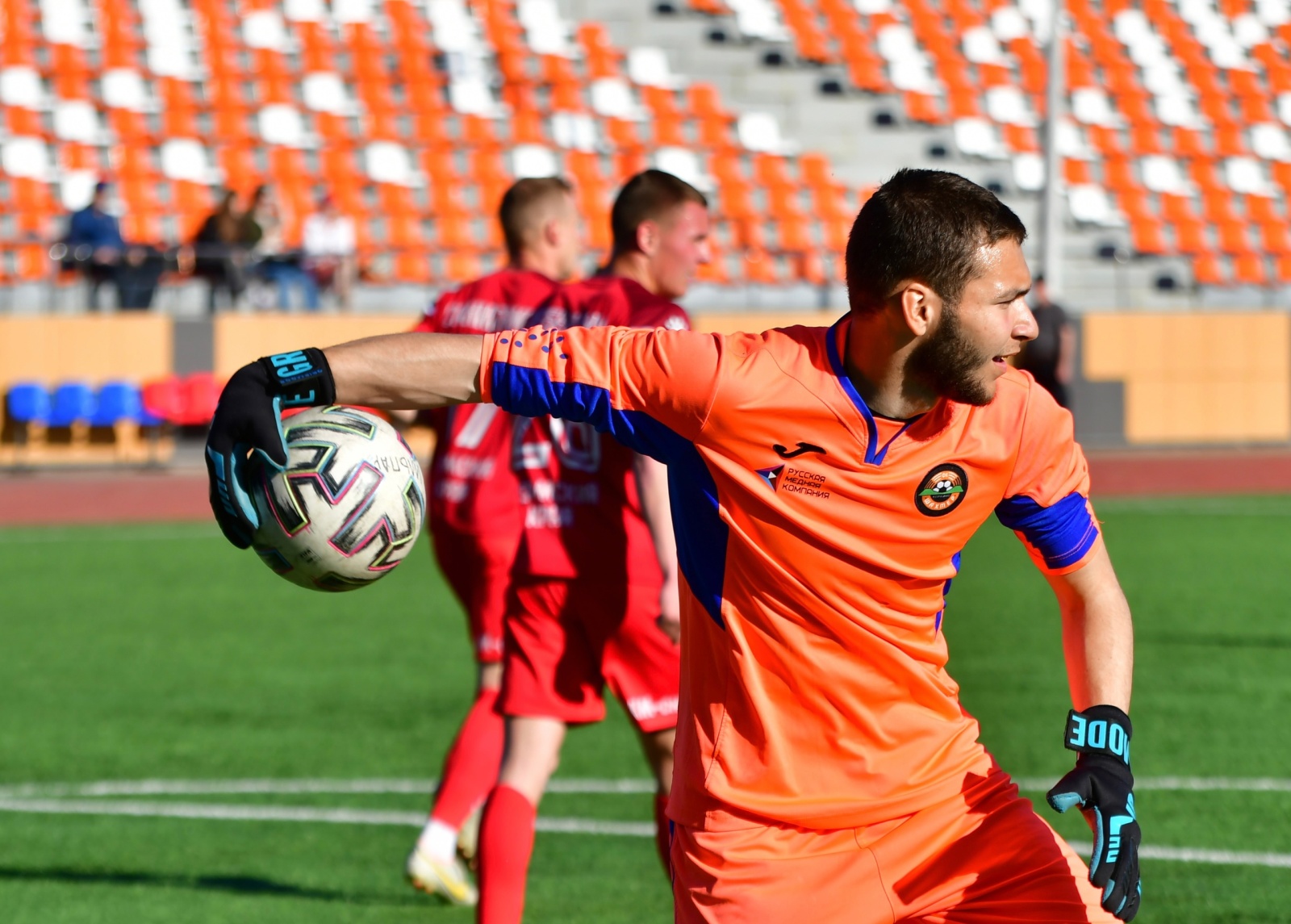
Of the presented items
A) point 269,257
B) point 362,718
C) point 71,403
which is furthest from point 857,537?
point 71,403

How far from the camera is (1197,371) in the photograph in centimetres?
2153

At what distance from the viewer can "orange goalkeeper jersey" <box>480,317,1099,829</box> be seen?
3.01m

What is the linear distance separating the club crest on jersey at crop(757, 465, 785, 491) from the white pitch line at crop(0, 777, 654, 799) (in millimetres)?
3718

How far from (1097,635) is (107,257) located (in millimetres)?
16877

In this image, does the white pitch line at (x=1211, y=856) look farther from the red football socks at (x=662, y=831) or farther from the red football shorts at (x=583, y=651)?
the red football shorts at (x=583, y=651)

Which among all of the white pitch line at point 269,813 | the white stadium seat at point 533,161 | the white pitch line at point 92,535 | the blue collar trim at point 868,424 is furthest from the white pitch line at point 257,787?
the white stadium seat at point 533,161

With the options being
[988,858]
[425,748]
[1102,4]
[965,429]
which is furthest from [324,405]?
[1102,4]

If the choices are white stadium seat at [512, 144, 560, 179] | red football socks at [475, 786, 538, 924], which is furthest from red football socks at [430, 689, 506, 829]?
white stadium seat at [512, 144, 560, 179]

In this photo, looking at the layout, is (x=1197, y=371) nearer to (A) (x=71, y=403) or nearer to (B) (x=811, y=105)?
(B) (x=811, y=105)

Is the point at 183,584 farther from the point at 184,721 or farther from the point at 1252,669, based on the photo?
the point at 1252,669

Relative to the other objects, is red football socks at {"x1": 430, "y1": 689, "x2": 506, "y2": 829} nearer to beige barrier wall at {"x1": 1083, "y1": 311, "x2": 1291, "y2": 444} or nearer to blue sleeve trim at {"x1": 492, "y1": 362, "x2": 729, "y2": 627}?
blue sleeve trim at {"x1": 492, "y1": 362, "x2": 729, "y2": 627}

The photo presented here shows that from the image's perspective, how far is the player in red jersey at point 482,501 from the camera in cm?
520

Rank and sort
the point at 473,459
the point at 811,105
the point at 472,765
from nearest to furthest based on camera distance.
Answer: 1. the point at 472,765
2. the point at 473,459
3. the point at 811,105

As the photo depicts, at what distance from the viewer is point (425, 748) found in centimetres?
731
